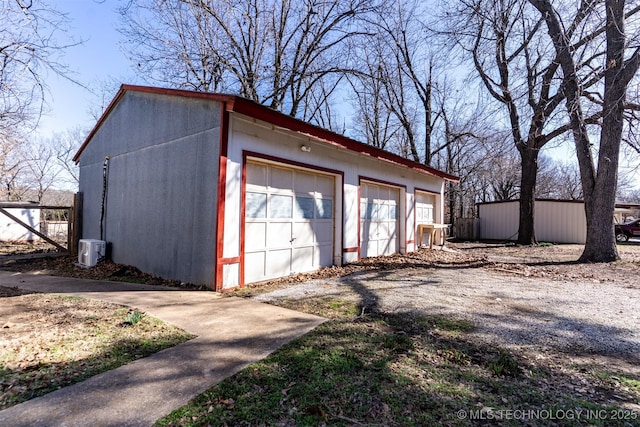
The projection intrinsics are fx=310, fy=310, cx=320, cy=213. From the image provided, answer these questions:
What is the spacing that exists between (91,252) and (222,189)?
5076mm

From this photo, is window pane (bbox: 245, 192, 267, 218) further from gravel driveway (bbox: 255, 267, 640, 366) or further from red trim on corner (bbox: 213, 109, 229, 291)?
gravel driveway (bbox: 255, 267, 640, 366)

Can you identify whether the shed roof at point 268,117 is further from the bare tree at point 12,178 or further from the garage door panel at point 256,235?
the bare tree at point 12,178

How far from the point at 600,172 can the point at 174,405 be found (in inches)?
481

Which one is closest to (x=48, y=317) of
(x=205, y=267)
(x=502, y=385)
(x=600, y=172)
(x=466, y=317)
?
(x=205, y=267)

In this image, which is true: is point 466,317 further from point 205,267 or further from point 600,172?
point 600,172

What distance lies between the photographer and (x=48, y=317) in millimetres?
3965

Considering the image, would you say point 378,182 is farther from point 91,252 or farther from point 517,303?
point 91,252

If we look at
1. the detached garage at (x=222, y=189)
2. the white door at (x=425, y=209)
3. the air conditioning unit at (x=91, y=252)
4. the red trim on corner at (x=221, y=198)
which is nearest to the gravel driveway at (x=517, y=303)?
the red trim on corner at (x=221, y=198)

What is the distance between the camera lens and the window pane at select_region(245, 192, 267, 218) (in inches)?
238

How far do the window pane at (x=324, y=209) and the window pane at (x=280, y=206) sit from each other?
0.99 m

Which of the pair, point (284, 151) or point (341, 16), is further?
point (341, 16)

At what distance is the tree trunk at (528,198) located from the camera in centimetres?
1540

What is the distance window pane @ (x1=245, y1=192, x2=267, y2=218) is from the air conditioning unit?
16.0 feet

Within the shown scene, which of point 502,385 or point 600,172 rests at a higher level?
point 600,172
